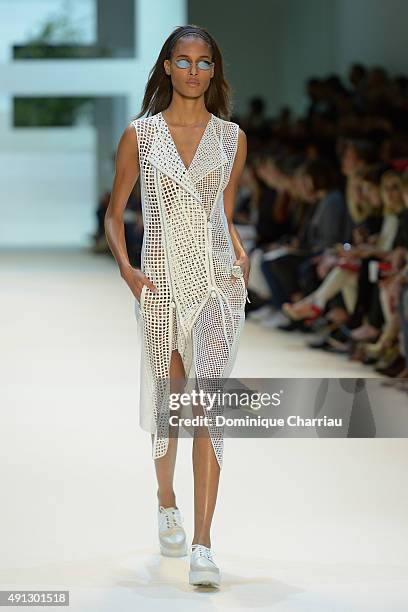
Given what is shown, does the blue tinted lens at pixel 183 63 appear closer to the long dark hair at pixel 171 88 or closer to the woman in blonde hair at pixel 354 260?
the long dark hair at pixel 171 88

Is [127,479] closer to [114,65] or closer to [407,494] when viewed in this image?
[407,494]

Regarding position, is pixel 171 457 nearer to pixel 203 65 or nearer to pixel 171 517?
pixel 171 517

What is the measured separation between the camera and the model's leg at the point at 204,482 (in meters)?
3.02

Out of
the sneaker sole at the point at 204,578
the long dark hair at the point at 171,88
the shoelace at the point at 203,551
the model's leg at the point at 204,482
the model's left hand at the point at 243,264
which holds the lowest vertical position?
the sneaker sole at the point at 204,578

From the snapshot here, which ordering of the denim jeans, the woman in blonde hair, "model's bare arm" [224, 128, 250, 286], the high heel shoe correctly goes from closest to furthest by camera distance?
"model's bare arm" [224, 128, 250, 286]
the denim jeans
the woman in blonde hair
the high heel shoe

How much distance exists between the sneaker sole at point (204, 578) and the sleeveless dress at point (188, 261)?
0.32 m

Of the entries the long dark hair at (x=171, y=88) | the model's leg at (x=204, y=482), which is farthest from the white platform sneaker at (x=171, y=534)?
the long dark hair at (x=171, y=88)

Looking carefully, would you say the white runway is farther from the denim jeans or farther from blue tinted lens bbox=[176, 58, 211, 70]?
blue tinted lens bbox=[176, 58, 211, 70]

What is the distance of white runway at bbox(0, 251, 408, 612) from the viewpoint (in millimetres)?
3004

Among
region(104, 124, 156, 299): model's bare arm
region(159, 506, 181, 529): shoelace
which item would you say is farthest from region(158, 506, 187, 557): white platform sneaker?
region(104, 124, 156, 299): model's bare arm

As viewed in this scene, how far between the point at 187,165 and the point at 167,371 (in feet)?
1.53

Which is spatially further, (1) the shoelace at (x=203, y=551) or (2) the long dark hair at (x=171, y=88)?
(2) the long dark hair at (x=171, y=88)

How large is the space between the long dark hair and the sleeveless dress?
0.07 m

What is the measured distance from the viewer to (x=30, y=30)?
14.8 meters
